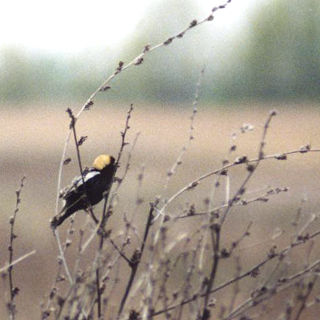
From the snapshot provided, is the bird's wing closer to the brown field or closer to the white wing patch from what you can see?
the white wing patch

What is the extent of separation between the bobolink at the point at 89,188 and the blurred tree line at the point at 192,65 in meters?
50.7

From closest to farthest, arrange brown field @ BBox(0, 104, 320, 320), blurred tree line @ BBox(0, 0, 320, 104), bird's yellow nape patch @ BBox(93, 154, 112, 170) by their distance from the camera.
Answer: bird's yellow nape patch @ BBox(93, 154, 112, 170) < brown field @ BBox(0, 104, 320, 320) < blurred tree line @ BBox(0, 0, 320, 104)

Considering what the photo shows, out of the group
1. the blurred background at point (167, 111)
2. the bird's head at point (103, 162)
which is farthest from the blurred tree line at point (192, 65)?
the bird's head at point (103, 162)

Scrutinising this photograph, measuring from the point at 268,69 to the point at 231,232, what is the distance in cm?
4413

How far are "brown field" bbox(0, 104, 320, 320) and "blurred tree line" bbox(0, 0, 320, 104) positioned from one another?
13.9 feet

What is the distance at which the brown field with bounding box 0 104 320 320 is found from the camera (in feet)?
52.6

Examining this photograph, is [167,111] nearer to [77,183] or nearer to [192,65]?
[192,65]

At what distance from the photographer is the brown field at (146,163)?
631 inches

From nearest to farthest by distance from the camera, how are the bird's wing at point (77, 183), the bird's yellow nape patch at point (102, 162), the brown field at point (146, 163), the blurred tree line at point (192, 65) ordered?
1. the bird's wing at point (77, 183)
2. the bird's yellow nape patch at point (102, 162)
3. the brown field at point (146, 163)
4. the blurred tree line at point (192, 65)

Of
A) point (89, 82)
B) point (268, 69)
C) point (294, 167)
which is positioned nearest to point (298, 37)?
point (268, 69)

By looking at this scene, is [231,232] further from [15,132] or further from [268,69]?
[268,69]

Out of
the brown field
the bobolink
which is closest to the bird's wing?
the bobolink

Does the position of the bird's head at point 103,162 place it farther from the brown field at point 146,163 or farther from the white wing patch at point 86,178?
the brown field at point 146,163

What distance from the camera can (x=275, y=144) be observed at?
38.9 metres
